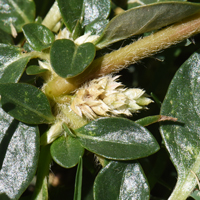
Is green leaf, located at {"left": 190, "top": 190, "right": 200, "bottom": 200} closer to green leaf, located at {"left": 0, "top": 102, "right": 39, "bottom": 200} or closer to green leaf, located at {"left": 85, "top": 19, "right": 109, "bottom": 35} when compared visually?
green leaf, located at {"left": 0, "top": 102, "right": 39, "bottom": 200}

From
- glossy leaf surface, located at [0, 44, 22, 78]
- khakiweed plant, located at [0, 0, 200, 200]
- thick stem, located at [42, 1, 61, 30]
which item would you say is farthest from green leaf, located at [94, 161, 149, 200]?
thick stem, located at [42, 1, 61, 30]

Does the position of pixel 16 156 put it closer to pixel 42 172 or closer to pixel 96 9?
pixel 42 172

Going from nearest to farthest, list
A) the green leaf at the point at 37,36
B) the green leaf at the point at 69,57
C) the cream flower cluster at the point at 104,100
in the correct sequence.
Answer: the green leaf at the point at 69,57 → the cream flower cluster at the point at 104,100 → the green leaf at the point at 37,36

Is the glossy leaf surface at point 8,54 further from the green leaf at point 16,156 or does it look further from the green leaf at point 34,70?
the green leaf at point 16,156

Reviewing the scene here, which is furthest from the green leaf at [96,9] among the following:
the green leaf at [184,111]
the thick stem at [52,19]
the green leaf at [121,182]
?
the green leaf at [121,182]

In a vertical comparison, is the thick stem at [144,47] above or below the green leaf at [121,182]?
above

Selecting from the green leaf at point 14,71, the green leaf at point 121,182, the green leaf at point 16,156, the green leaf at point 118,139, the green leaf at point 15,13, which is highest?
the green leaf at point 15,13
